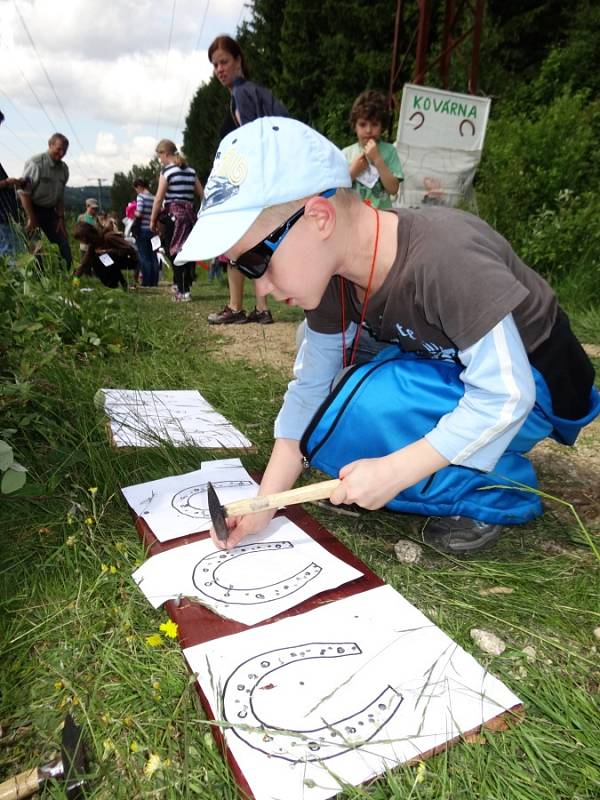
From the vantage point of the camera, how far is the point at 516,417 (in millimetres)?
1007

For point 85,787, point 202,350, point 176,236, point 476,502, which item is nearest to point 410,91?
point 176,236

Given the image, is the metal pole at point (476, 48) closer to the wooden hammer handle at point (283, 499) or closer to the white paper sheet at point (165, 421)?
the white paper sheet at point (165, 421)

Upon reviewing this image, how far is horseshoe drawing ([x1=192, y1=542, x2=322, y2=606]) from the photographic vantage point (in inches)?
42.3

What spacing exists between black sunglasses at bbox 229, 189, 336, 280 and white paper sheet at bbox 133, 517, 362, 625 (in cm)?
58

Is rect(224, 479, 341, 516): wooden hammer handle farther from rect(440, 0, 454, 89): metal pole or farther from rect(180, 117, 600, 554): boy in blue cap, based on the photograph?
rect(440, 0, 454, 89): metal pole

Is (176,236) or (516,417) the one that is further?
(176,236)

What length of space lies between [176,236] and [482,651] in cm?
495

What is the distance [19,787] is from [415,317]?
0.98m

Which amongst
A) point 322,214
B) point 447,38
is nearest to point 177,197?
point 447,38

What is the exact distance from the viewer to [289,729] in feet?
2.64

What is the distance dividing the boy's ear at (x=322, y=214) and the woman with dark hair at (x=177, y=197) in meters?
4.35

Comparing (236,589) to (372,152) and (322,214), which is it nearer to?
(322,214)

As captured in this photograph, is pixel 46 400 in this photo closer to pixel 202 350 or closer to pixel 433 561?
pixel 433 561

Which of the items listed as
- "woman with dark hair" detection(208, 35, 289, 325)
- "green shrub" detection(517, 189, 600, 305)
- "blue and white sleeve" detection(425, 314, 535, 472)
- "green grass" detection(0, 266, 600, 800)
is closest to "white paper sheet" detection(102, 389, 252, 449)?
"green grass" detection(0, 266, 600, 800)
